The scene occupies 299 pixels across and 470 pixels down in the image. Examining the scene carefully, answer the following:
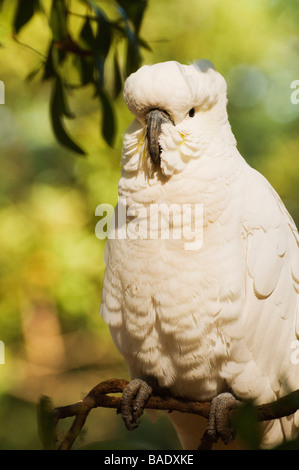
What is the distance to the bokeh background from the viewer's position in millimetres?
3148

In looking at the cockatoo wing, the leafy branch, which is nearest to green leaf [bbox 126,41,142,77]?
the leafy branch

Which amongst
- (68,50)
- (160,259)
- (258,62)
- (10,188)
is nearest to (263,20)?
(258,62)

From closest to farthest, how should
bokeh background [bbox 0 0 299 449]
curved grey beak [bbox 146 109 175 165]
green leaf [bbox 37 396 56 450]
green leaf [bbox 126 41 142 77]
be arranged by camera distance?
green leaf [bbox 37 396 56 450], curved grey beak [bbox 146 109 175 165], green leaf [bbox 126 41 142 77], bokeh background [bbox 0 0 299 449]

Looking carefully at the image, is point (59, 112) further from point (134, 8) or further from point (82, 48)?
point (134, 8)

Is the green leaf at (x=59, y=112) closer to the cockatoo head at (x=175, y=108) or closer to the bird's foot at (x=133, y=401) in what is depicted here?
the cockatoo head at (x=175, y=108)

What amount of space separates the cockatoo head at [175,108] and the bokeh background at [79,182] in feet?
6.43

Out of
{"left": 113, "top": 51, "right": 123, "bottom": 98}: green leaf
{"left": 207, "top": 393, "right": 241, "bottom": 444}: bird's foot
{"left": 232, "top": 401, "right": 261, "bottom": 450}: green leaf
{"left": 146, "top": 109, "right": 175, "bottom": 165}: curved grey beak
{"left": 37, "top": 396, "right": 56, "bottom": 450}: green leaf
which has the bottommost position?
{"left": 207, "top": 393, "right": 241, "bottom": 444}: bird's foot

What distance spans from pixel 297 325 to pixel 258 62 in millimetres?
2311

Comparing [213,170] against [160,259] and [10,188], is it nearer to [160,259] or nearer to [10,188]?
[160,259]

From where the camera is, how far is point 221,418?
3.67 feet

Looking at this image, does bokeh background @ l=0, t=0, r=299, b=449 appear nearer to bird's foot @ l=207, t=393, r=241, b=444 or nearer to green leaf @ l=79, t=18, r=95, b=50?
green leaf @ l=79, t=18, r=95, b=50

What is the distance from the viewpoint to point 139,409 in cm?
122

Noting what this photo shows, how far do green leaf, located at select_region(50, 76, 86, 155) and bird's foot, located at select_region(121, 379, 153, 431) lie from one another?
22.3 inches

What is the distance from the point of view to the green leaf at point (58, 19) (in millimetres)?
1077
